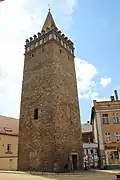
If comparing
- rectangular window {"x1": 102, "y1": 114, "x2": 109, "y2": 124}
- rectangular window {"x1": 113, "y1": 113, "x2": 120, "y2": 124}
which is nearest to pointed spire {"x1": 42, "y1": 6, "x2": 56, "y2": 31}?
rectangular window {"x1": 102, "y1": 114, "x2": 109, "y2": 124}

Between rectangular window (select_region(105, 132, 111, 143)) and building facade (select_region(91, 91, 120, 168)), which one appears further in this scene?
rectangular window (select_region(105, 132, 111, 143))

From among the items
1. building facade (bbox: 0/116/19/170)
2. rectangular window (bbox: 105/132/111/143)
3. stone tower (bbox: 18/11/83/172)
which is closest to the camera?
stone tower (bbox: 18/11/83/172)

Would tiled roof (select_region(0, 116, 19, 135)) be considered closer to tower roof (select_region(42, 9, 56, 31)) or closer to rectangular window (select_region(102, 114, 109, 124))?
rectangular window (select_region(102, 114, 109, 124))

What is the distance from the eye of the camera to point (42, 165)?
61.8 feet

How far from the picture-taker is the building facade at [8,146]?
88.4 feet

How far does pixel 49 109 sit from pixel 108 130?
972 centimetres

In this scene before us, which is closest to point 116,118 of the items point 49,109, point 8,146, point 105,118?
point 105,118

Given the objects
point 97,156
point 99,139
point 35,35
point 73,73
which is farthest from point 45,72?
point 97,156

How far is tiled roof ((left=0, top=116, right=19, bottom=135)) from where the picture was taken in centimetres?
2905

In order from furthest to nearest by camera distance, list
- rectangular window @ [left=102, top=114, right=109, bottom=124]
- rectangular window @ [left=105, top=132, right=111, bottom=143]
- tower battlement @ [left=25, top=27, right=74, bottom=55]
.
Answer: rectangular window @ [left=102, top=114, right=109, bottom=124] → rectangular window @ [left=105, top=132, right=111, bottom=143] → tower battlement @ [left=25, top=27, right=74, bottom=55]

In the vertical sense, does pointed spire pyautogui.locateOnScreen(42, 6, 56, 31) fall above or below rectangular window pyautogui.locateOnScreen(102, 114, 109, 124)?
above

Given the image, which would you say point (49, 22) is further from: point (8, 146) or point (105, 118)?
point (8, 146)

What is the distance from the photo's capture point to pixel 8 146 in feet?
92.8

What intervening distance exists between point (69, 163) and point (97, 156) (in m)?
7.61
